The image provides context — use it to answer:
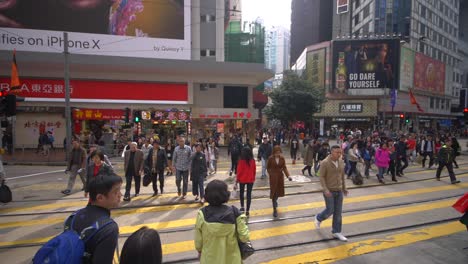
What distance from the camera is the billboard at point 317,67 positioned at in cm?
4553

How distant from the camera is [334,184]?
19.5 ft

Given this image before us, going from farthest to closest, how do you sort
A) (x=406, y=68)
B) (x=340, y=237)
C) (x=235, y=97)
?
(x=406, y=68)
(x=235, y=97)
(x=340, y=237)

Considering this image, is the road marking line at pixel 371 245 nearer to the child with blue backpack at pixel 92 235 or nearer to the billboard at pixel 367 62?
the child with blue backpack at pixel 92 235

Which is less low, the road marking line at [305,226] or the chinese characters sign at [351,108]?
the chinese characters sign at [351,108]

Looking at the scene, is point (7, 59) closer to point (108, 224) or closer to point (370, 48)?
point (108, 224)

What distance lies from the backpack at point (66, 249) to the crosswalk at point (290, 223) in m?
3.33

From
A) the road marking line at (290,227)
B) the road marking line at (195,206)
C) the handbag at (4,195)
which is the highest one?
the handbag at (4,195)

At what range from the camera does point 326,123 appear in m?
45.4

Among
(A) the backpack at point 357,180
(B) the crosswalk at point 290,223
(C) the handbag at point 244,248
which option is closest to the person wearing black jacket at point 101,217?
(C) the handbag at point 244,248

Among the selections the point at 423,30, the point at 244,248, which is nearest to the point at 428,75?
the point at 423,30

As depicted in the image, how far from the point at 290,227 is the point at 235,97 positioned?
21.8 m

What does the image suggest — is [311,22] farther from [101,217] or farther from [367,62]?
[101,217]

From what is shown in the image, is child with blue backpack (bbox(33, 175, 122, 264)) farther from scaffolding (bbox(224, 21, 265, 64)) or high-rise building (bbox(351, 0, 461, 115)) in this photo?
high-rise building (bbox(351, 0, 461, 115))

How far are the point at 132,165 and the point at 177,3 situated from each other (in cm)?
2200
